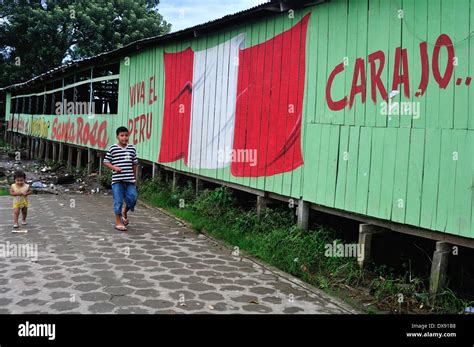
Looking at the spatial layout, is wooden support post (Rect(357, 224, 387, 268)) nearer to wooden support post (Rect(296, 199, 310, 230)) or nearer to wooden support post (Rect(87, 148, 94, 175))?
wooden support post (Rect(296, 199, 310, 230))

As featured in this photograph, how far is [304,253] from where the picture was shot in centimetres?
575

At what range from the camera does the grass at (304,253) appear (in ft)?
14.9

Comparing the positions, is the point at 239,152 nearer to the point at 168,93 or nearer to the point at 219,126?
the point at 219,126

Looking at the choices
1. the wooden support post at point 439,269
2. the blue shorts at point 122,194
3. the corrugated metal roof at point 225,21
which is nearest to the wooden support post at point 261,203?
the blue shorts at point 122,194

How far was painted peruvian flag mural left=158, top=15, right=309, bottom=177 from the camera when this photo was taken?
6676 millimetres

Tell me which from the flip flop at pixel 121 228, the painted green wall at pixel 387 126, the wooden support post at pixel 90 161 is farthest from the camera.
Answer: the wooden support post at pixel 90 161

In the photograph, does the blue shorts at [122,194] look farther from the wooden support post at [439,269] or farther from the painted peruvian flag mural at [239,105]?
the wooden support post at [439,269]

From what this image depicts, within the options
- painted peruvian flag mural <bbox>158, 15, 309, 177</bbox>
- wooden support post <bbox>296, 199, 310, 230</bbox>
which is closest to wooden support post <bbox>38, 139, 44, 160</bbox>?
painted peruvian flag mural <bbox>158, 15, 309, 177</bbox>

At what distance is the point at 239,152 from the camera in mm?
7758

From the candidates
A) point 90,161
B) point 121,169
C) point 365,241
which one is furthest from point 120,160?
point 90,161

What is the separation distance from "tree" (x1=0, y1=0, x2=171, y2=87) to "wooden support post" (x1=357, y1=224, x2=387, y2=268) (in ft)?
81.1

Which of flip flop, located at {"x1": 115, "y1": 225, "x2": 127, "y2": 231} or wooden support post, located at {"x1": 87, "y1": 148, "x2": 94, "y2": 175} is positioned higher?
wooden support post, located at {"x1": 87, "y1": 148, "x2": 94, "y2": 175}

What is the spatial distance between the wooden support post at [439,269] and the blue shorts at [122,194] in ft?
14.6
